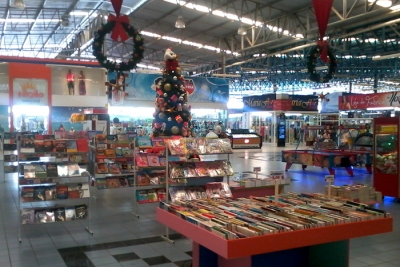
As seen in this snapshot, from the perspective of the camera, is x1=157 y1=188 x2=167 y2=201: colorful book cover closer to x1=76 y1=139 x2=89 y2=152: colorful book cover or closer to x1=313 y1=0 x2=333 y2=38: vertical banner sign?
x1=76 y1=139 x2=89 y2=152: colorful book cover

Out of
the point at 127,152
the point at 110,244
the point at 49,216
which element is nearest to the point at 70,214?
the point at 49,216

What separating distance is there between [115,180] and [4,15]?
43.0ft

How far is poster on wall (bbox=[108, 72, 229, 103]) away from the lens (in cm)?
→ 1853

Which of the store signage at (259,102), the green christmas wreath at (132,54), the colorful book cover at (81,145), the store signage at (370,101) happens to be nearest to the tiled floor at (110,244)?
the colorful book cover at (81,145)

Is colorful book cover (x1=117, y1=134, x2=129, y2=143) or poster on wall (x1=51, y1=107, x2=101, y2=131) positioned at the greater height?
poster on wall (x1=51, y1=107, x2=101, y2=131)

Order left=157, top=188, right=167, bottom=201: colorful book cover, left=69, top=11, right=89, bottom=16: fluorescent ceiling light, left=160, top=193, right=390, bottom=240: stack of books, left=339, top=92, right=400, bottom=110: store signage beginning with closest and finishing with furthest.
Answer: left=160, top=193, right=390, bottom=240: stack of books < left=157, top=188, right=167, bottom=201: colorful book cover < left=339, top=92, right=400, bottom=110: store signage < left=69, top=11, right=89, bottom=16: fluorescent ceiling light

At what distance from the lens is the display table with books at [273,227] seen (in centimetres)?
292

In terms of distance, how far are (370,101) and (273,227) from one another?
498 inches

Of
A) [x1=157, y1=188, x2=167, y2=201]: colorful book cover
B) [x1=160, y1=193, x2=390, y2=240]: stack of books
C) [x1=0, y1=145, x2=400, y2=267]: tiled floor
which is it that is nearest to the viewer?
[x1=160, y1=193, x2=390, y2=240]: stack of books

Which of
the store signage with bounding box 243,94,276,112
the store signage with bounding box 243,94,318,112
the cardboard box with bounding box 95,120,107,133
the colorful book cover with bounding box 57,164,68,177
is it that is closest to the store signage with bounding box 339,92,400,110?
the store signage with bounding box 243,94,318,112

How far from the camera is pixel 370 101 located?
14320mm

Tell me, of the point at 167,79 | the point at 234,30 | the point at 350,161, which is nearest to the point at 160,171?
the point at 167,79

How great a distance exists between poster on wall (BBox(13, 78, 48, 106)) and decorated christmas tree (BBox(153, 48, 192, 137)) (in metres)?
7.84

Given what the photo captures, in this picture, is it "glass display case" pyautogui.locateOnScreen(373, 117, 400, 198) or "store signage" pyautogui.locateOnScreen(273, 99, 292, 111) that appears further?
Answer: "store signage" pyautogui.locateOnScreen(273, 99, 292, 111)
